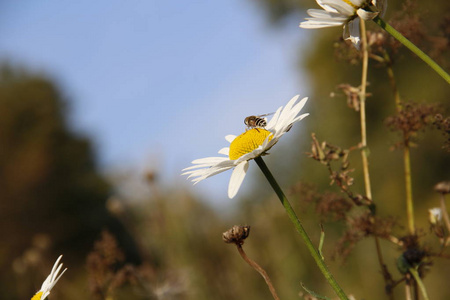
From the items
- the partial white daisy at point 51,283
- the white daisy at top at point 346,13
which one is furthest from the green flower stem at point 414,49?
the partial white daisy at point 51,283

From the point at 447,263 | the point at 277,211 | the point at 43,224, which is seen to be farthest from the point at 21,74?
the point at 447,263

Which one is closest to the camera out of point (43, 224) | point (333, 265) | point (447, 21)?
point (447, 21)

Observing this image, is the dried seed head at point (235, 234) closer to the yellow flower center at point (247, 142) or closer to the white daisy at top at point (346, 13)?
the yellow flower center at point (247, 142)

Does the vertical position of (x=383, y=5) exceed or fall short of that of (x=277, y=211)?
it falls short

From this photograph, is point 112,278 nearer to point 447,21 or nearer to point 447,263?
point 447,21

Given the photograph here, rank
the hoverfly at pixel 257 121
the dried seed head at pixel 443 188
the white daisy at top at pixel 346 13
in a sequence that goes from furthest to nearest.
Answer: the hoverfly at pixel 257 121 → the dried seed head at pixel 443 188 → the white daisy at top at pixel 346 13

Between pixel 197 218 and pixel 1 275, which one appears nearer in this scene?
pixel 197 218

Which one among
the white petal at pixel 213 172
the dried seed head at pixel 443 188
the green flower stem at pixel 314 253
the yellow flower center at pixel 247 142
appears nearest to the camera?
the green flower stem at pixel 314 253

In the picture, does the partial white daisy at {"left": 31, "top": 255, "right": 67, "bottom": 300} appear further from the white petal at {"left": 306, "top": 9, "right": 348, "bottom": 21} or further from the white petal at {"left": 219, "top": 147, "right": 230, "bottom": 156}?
the white petal at {"left": 306, "top": 9, "right": 348, "bottom": 21}
